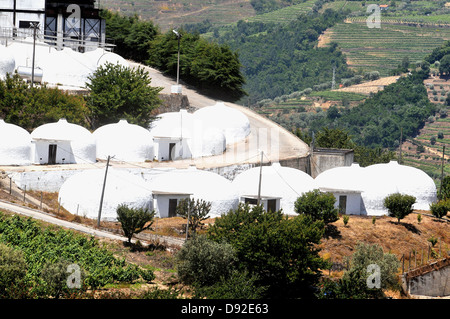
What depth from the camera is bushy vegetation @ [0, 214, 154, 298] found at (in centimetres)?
2689

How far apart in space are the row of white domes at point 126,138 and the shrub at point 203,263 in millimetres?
15670

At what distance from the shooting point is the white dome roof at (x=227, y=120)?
5466cm

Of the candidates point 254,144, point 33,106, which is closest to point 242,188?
point 254,144

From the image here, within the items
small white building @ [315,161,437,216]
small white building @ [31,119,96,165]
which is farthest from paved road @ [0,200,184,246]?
small white building @ [315,161,437,216]

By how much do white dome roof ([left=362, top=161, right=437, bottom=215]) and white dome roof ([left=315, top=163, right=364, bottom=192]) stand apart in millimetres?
593

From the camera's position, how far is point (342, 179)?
46844mm

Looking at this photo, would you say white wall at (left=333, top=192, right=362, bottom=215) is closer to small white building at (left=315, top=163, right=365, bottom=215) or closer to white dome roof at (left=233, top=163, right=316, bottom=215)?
small white building at (left=315, top=163, right=365, bottom=215)

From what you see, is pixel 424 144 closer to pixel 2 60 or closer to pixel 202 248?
pixel 2 60

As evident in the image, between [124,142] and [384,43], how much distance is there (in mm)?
130275

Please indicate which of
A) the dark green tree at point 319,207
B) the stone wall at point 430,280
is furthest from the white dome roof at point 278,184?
the stone wall at point 430,280

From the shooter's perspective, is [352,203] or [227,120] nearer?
[352,203]

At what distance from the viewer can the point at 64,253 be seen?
3042 centimetres

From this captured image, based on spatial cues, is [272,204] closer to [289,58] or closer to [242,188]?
[242,188]

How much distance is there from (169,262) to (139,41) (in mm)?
42733
